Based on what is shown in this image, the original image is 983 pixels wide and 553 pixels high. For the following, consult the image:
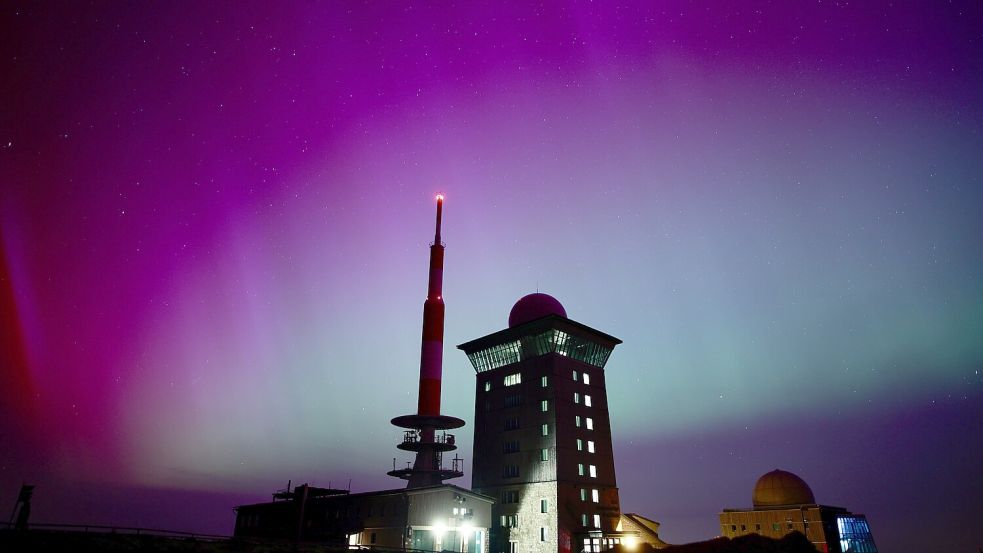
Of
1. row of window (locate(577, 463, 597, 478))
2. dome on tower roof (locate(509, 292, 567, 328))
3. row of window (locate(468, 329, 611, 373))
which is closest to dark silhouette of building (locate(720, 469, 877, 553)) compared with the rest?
row of window (locate(577, 463, 597, 478))

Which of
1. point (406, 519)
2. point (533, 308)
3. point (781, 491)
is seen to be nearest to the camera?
point (406, 519)

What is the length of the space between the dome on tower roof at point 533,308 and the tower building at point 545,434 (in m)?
0.13

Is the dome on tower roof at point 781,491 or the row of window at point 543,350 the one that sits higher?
the row of window at point 543,350

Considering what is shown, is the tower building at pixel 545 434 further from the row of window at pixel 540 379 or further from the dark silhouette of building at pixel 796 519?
the dark silhouette of building at pixel 796 519

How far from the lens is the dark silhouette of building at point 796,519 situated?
62.1 meters

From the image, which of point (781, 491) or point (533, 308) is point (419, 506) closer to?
point (533, 308)

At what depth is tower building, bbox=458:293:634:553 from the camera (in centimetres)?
5319

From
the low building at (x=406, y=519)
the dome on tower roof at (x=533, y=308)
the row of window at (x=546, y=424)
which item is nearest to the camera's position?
the low building at (x=406, y=519)

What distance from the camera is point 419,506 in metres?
→ 47.2

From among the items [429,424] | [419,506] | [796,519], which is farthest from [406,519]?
[796,519]

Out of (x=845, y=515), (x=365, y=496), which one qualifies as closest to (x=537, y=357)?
(x=365, y=496)

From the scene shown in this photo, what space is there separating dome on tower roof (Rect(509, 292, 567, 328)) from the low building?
19832mm

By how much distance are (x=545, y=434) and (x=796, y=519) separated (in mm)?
33116

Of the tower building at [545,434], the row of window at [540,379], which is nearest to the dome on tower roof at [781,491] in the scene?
the tower building at [545,434]
